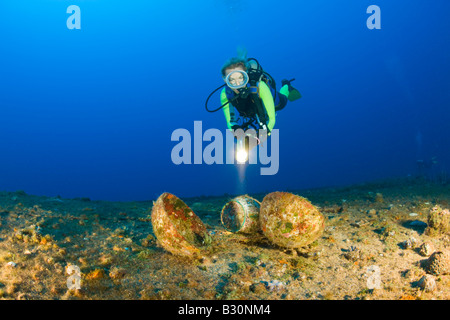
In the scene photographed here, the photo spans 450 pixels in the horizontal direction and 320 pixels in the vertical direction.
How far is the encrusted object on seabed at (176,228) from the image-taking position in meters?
3.36

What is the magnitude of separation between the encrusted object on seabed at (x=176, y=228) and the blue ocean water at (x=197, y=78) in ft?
318

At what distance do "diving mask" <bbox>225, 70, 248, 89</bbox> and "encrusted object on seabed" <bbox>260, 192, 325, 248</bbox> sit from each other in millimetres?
3720

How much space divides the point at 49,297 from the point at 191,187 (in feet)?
326

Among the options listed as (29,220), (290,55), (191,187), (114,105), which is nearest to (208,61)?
(290,55)

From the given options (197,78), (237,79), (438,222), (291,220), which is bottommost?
(438,222)

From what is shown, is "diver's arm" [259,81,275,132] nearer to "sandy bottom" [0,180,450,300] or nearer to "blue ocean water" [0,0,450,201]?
"sandy bottom" [0,180,450,300]

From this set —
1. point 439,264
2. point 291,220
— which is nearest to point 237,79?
point 291,220

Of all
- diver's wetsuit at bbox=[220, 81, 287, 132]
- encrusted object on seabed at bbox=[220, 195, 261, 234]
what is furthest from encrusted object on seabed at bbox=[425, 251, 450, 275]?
diver's wetsuit at bbox=[220, 81, 287, 132]

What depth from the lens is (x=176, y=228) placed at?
3.45 meters

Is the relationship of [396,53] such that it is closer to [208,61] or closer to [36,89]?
[208,61]

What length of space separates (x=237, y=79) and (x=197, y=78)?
151059 mm

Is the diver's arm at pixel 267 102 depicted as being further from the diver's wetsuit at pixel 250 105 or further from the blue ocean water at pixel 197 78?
the blue ocean water at pixel 197 78

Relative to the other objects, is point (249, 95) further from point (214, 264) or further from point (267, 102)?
point (214, 264)

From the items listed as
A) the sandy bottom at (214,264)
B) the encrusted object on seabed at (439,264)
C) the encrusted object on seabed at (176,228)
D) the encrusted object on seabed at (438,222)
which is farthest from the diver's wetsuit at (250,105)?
the encrusted object on seabed at (439,264)
